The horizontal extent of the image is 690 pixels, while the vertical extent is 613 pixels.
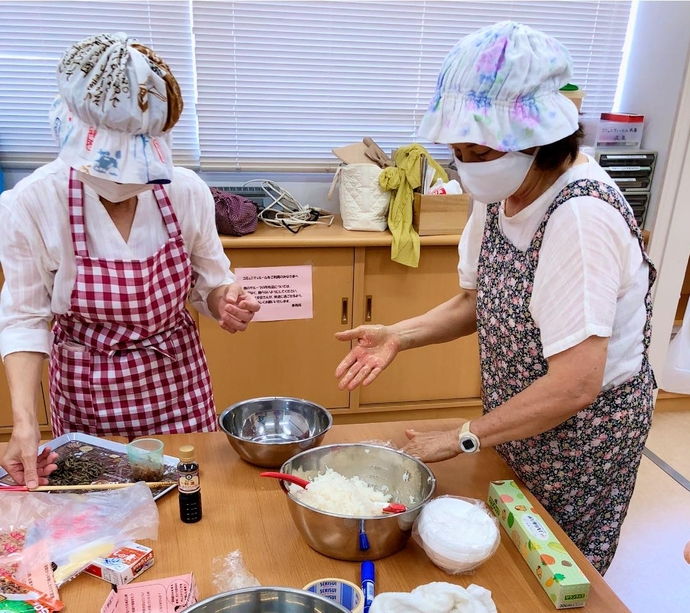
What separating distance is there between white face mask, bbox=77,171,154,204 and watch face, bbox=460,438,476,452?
84 centimetres

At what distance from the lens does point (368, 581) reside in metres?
0.91

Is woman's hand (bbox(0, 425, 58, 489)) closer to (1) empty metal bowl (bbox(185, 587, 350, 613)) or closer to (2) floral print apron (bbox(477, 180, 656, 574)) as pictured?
(1) empty metal bowl (bbox(185, 587, 350, 613))

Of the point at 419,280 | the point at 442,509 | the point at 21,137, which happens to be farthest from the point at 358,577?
the point at 21,137

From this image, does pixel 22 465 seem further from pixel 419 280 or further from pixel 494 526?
pixel 419 280

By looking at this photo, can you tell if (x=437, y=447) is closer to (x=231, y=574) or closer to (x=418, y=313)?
(x=231, y=574)

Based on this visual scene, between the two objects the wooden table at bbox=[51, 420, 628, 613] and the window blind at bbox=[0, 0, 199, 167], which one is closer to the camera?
the wooden table at bbox=[51, 420, 628, 613]

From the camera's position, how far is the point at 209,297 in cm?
157

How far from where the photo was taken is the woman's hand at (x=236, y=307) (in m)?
1.45

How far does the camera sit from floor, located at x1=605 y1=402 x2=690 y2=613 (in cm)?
200

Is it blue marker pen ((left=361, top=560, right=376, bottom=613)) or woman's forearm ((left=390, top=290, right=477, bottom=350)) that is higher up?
woman's forearm ((left=390, top=290, right=477, bottom=350))

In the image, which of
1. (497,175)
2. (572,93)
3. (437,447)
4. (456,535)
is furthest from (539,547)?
(572,93)

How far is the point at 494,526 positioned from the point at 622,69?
2.94 m

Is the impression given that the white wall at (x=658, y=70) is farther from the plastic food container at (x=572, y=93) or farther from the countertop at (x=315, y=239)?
the countertop at (x=315, y=239)

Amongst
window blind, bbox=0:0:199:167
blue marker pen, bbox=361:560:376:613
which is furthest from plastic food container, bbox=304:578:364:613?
window blind, bbox=0:0:199:167
